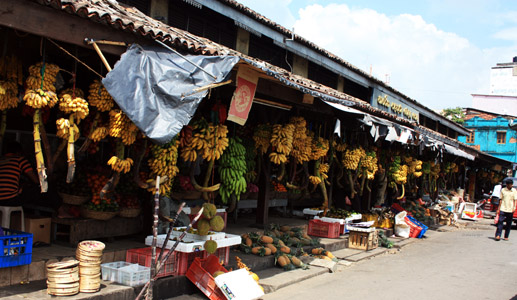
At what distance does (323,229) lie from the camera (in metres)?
10.7

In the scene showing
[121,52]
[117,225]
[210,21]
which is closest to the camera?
[121,52]

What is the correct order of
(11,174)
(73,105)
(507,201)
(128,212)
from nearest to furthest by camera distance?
(73,105) → (11,174) → (128,212) → (507,201)

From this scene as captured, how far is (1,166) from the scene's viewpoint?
5.66 metres

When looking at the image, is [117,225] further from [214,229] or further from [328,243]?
[328,243]

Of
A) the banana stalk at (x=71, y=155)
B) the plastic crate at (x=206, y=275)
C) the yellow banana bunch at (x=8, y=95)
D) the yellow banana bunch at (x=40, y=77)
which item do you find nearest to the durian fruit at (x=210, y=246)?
the plastic crate at (x=206, y=275)

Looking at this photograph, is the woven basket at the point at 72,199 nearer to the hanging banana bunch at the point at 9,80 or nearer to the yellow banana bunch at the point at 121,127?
the hanging banana bunch at the point at 9,80

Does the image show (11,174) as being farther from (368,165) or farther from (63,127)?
(368,165)

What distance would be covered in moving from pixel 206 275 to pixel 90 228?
1.92 metres

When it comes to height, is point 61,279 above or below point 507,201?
below

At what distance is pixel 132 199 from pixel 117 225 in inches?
17.6

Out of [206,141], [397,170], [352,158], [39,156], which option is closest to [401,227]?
[397,170]

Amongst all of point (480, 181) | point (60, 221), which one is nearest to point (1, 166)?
point (60, 221)

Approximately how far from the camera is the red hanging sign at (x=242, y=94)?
6168mm

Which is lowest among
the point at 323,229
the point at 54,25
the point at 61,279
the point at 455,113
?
the point at 323,229
